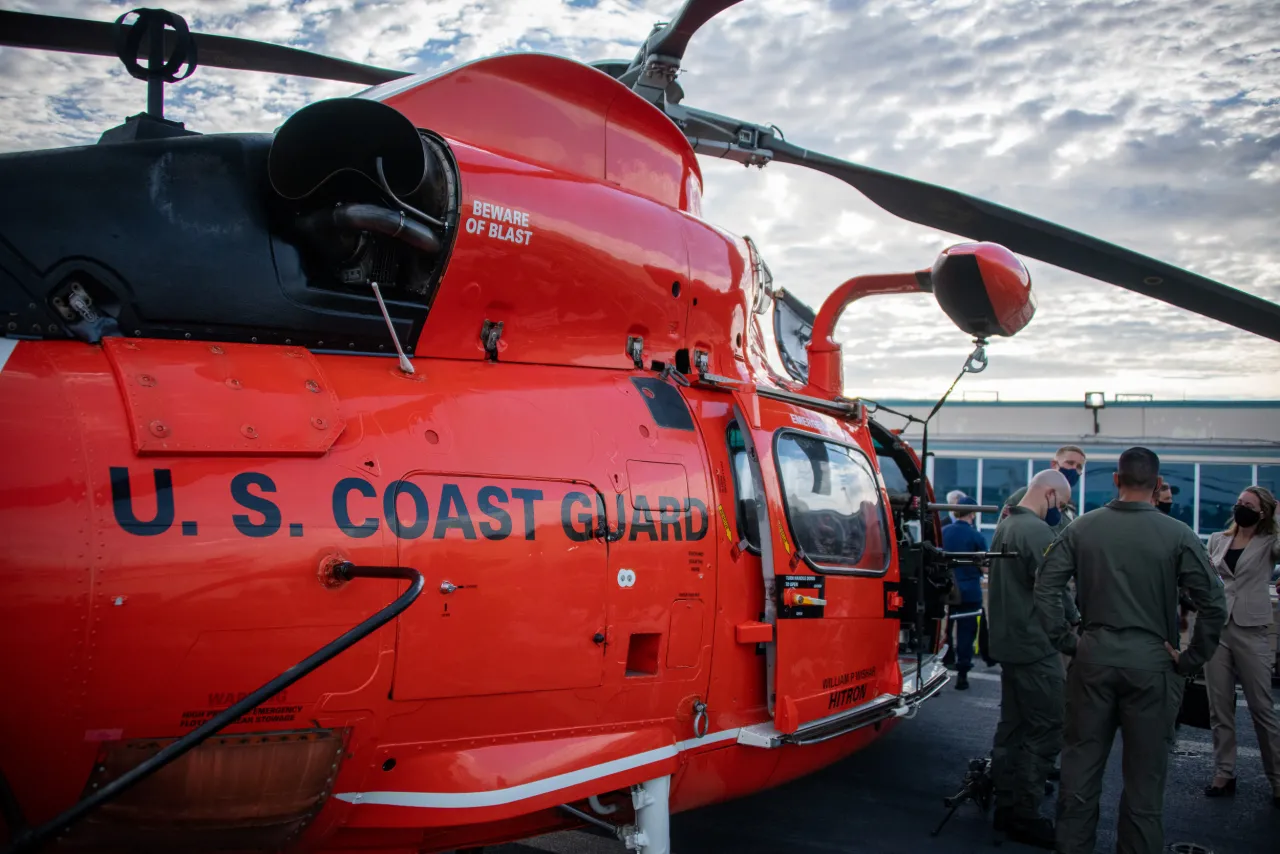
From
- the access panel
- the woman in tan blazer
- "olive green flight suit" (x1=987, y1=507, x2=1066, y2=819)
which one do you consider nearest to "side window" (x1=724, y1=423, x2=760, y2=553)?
the access panel

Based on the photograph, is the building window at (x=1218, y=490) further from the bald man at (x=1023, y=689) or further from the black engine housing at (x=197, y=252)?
the black engine housing at (x=197, y=252)

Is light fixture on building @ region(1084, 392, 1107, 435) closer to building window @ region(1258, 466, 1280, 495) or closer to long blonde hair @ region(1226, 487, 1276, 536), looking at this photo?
building window @ region(1258, 466, 1280, 495)

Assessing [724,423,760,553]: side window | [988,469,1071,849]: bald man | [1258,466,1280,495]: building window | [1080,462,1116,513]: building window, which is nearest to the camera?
[724,423,760,553]: side window

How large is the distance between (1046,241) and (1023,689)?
252 cm

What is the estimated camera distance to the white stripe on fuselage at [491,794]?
3035mm

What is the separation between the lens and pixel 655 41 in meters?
5.35

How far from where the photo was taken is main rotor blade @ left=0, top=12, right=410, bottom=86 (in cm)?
433

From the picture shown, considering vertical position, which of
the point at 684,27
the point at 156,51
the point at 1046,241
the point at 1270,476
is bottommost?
the point at 1270,476

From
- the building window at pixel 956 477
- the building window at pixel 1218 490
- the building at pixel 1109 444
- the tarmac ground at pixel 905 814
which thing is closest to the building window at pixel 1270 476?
the building at pixel 1109 444

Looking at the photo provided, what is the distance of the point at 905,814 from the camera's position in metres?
5.68

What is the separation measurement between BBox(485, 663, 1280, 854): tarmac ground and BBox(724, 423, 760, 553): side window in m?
→ 1.87

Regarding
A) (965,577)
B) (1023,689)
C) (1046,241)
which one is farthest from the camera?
(965,577)

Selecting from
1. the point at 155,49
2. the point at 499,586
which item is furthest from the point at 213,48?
the point at 499,586

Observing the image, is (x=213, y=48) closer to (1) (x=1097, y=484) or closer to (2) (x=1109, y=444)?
(1) (x=1097, y=484)
